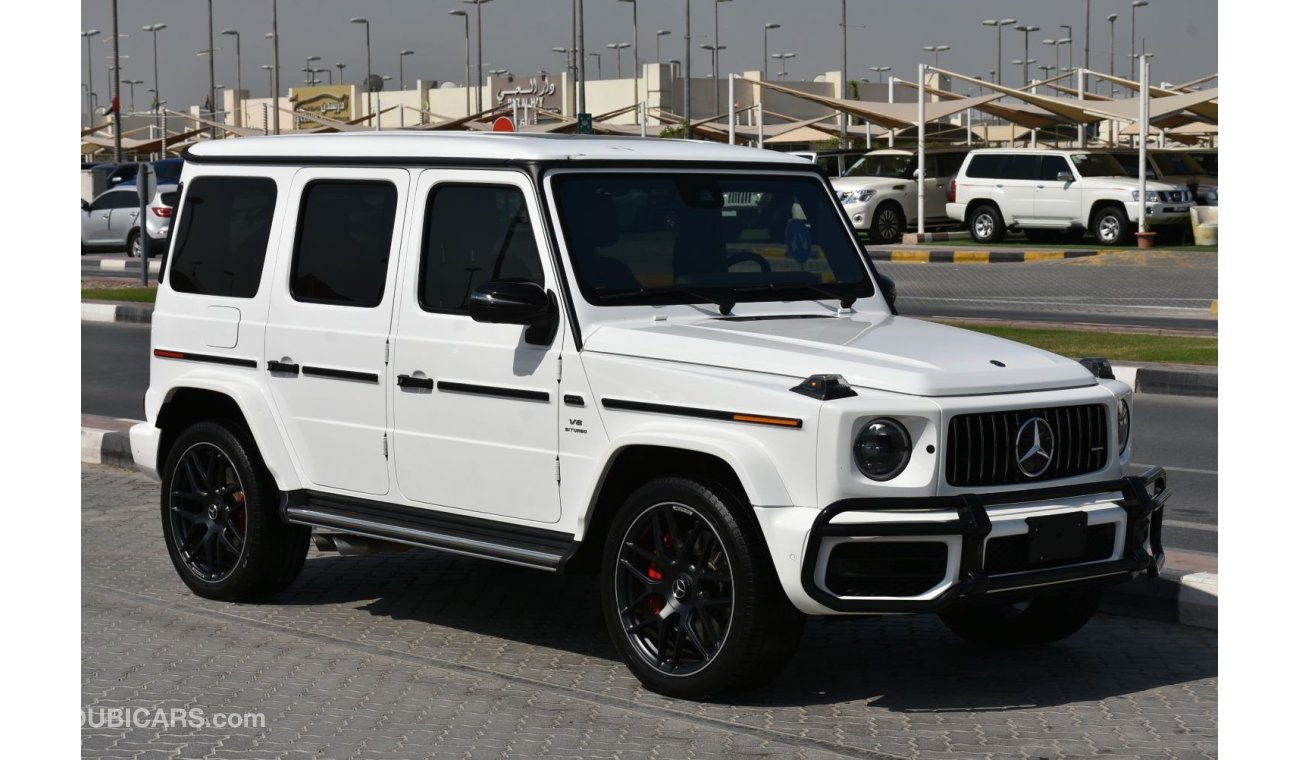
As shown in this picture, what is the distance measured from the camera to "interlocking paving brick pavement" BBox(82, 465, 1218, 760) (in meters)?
5.33

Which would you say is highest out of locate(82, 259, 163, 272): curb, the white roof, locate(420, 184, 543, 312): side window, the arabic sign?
the arabic sign

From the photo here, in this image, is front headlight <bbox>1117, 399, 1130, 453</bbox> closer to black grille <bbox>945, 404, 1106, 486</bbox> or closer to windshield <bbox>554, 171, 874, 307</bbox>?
black grille <bbox>945, 404, 1106, 486</bbox>

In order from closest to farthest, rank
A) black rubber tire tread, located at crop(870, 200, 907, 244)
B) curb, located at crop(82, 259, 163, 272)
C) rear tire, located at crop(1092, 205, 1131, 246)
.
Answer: curb, located at crop(82, 259, 163, 272) → rear tire, located at crop(1092, 205, 1131, 246) → black rubber tire tread, located at crop(870, 200, 907, 244)

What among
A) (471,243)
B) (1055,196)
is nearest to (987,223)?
(1055,196)

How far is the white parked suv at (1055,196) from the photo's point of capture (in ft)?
108

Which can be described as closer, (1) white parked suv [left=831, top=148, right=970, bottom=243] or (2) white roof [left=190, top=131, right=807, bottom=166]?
→ (2) white roof [left=190, top=131, right=807, bottom=166]

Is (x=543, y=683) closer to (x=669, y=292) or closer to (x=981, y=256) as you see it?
(x=669, y=292)

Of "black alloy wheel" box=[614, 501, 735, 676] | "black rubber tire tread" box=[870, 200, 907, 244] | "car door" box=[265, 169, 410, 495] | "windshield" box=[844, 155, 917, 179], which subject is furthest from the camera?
"windshield" box=[844, 155, 917, 179]

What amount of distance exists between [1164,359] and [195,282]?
9.80 m

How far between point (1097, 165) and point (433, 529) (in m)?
29.1

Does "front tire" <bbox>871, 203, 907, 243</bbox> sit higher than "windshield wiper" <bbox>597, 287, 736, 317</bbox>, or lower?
higher

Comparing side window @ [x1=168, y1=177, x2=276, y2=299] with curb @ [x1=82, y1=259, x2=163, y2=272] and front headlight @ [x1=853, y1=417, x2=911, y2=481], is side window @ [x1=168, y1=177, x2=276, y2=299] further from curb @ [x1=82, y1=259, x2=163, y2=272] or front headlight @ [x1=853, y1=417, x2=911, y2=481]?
curb @ [x1=82, y1=259, x2=163, y2=272]

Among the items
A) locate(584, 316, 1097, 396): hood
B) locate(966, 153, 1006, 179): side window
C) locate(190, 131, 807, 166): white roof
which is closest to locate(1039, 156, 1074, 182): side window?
locate(966, 153, 1006, 179): side window

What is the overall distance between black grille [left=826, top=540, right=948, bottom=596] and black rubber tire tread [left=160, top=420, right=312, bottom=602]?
2719 millimetres
